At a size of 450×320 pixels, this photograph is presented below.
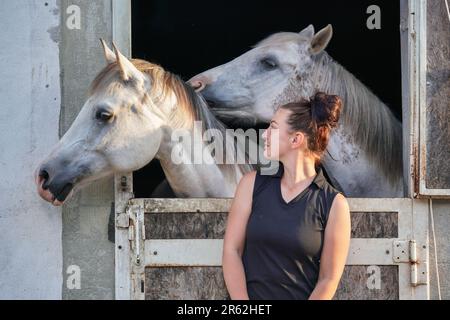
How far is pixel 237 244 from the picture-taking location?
3.00m

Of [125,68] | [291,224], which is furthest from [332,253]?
[125,68]

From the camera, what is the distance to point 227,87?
14.1 ft

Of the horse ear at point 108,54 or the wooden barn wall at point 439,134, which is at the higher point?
the horse ear at point 108,54

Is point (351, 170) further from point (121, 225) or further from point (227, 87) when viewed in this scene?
point (121, 225)

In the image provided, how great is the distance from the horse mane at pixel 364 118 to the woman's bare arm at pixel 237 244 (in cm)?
141

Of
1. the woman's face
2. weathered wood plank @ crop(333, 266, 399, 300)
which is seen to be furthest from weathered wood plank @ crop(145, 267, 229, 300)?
the woman's face

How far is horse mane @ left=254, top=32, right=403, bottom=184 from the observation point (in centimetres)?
431

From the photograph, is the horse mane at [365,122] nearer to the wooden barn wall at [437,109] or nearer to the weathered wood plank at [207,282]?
the wooden barn wall at [437,109]

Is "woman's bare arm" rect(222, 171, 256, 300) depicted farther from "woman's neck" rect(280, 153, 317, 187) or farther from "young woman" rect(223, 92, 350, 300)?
"woman's neck" rect(280, 153, 317, 187)

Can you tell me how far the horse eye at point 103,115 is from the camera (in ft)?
11.8

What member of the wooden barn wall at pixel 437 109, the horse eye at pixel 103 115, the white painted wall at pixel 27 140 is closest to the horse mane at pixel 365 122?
the wooden barn wall at pixel 437 109

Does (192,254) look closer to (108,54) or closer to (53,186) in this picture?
(53,186)
